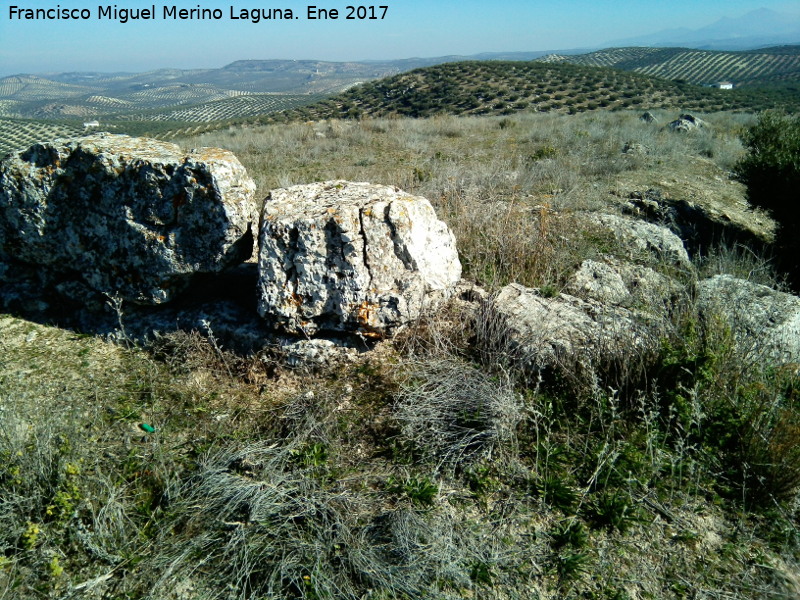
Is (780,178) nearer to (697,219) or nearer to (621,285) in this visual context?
(697,219)

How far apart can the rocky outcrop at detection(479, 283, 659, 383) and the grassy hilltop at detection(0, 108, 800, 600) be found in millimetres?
123

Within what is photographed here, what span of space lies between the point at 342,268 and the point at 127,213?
193 centimetres

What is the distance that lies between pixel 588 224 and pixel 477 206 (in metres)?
1.82

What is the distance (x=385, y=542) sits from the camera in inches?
96.5

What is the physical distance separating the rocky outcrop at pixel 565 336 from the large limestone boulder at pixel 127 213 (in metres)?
2.28

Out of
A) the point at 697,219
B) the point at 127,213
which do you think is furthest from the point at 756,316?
the point at 127,213

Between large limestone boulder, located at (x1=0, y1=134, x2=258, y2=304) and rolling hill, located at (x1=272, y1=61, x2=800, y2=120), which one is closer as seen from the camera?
large limestone boulder, located at (x1=0, y1=134, x2=258, y2=304)

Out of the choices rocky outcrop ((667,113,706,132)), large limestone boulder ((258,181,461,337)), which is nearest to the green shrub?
rocky outcrop ((667,113,706,132))

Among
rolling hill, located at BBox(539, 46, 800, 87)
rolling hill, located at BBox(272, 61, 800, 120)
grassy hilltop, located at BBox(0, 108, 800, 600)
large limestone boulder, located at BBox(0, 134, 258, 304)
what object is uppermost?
rolling hill, located at BBox(539, 46, 800, 87)

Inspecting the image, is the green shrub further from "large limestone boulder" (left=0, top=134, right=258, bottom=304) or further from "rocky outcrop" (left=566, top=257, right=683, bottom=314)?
"large limestone boulder" (left=0, top=134, right=258, bottom=304)

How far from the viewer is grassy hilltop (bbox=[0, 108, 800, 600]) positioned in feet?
7.59

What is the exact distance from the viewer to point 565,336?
366cm

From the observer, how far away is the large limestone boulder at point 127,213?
3816 mm

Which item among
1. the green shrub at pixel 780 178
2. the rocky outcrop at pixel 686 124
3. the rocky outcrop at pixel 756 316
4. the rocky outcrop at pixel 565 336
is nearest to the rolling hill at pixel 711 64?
the rocky outcrop at pixel 686 124
